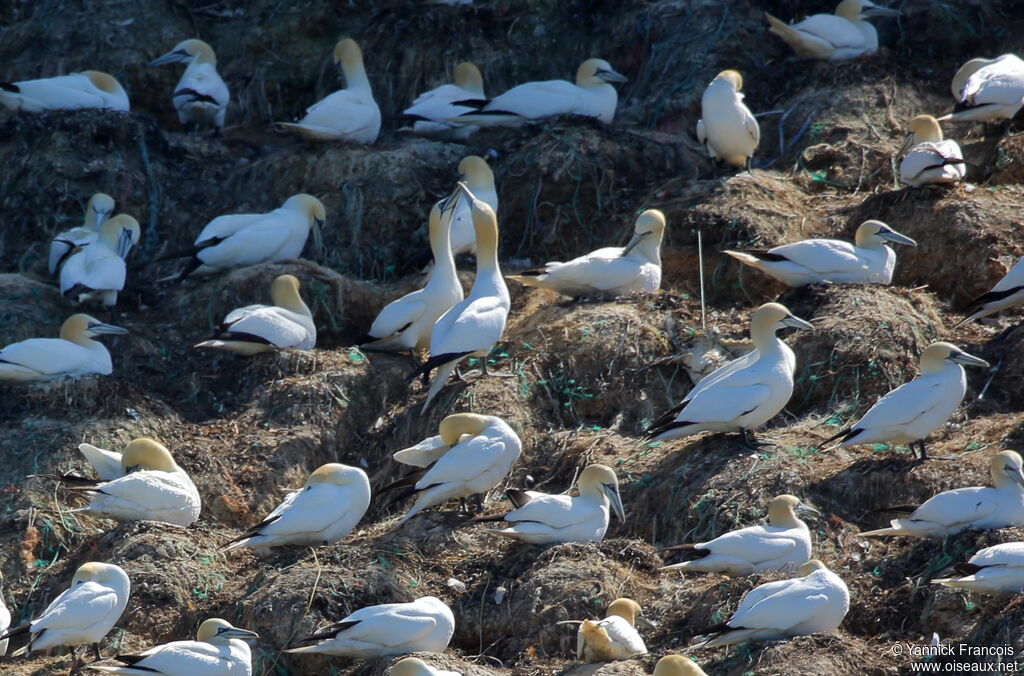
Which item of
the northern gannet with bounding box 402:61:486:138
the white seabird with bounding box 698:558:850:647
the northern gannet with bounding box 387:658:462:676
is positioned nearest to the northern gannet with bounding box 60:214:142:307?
the northern gannet with bounding box 402:61:486:138

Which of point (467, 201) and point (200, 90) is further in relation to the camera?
point (200, 90)

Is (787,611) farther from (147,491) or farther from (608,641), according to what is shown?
(147,491)

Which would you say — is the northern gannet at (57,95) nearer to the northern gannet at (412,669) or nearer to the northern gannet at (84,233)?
the northern gannet at (84,233)

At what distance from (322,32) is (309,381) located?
591cm

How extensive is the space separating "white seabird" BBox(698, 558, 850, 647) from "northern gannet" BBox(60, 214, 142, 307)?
5.90 m

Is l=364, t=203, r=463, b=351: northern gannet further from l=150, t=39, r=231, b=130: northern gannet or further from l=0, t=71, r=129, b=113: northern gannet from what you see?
l=0, t=71, r=129, b=113: northern gannet

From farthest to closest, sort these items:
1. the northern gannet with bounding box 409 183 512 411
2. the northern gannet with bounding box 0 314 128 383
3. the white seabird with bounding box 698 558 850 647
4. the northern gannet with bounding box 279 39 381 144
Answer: the northern gannet with bounding box 279 39 381 144 < the northern gannet with bounding box 0 314 128 383 < the northern gannet with bounding box 409 183 512 411 < the white seabird with bounding box 698 558 850 647

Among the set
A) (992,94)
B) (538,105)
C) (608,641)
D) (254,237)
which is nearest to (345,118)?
(538,105)

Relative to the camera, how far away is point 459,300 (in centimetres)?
1163

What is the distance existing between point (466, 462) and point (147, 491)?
190cm

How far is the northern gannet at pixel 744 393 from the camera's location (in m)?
9.48

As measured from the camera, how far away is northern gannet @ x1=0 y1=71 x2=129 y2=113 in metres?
13.9

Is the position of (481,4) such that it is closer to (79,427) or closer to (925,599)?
(79,427)

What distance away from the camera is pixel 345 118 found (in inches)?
542
